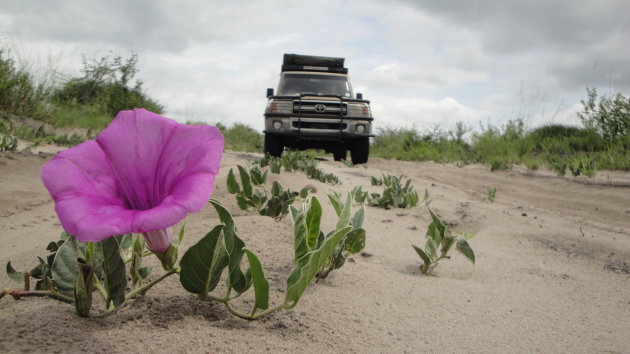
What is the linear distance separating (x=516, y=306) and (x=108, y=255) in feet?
4.44

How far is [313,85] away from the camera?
33.3ft

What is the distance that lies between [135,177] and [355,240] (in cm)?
83

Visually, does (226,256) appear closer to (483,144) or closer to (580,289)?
(580,289)

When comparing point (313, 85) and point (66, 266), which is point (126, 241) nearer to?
point (66, 266)

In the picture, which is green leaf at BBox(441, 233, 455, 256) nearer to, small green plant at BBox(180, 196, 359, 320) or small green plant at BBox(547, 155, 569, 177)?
small green plant at BBox(180, 196, 359, 320)

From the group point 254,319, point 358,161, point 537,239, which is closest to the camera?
point 254,319

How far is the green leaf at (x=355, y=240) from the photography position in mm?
1542

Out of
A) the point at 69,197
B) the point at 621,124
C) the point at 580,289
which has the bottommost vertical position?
the point at 580,289

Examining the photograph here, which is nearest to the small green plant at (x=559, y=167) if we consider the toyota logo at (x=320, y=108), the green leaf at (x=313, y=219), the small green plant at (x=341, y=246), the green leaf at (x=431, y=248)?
the toyota logo at (x=320, y=108)

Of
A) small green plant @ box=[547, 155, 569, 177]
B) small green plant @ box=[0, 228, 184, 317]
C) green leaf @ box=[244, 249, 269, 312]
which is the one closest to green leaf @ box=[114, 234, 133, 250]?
small green plant @ box=[0, 228, 184, 317]

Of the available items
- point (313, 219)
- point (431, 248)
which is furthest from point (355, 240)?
point (431, 248)

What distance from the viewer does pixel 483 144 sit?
35.1 ft

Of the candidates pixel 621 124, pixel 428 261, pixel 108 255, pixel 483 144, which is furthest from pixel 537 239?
pixel 483 144

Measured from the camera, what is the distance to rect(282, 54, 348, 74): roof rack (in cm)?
1141
